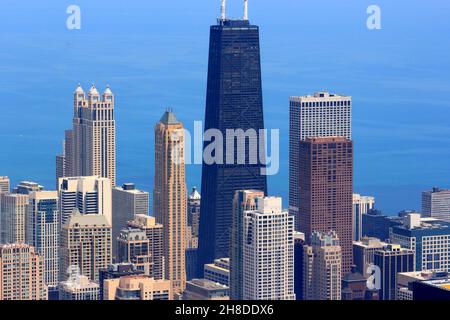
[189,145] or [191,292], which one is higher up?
[189,145]

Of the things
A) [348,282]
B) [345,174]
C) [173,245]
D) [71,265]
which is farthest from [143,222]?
[348,282]

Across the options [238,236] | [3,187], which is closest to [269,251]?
[238,236]

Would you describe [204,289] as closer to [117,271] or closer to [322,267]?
[117,271]

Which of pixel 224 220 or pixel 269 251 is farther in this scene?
pixel 224 220

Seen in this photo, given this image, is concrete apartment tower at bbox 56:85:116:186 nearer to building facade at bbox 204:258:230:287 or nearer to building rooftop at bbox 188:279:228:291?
building facade at bbox 204:258:230:287

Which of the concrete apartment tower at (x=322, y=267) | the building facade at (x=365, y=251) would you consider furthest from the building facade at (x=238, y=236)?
the building facade at (x=365, y=251)
